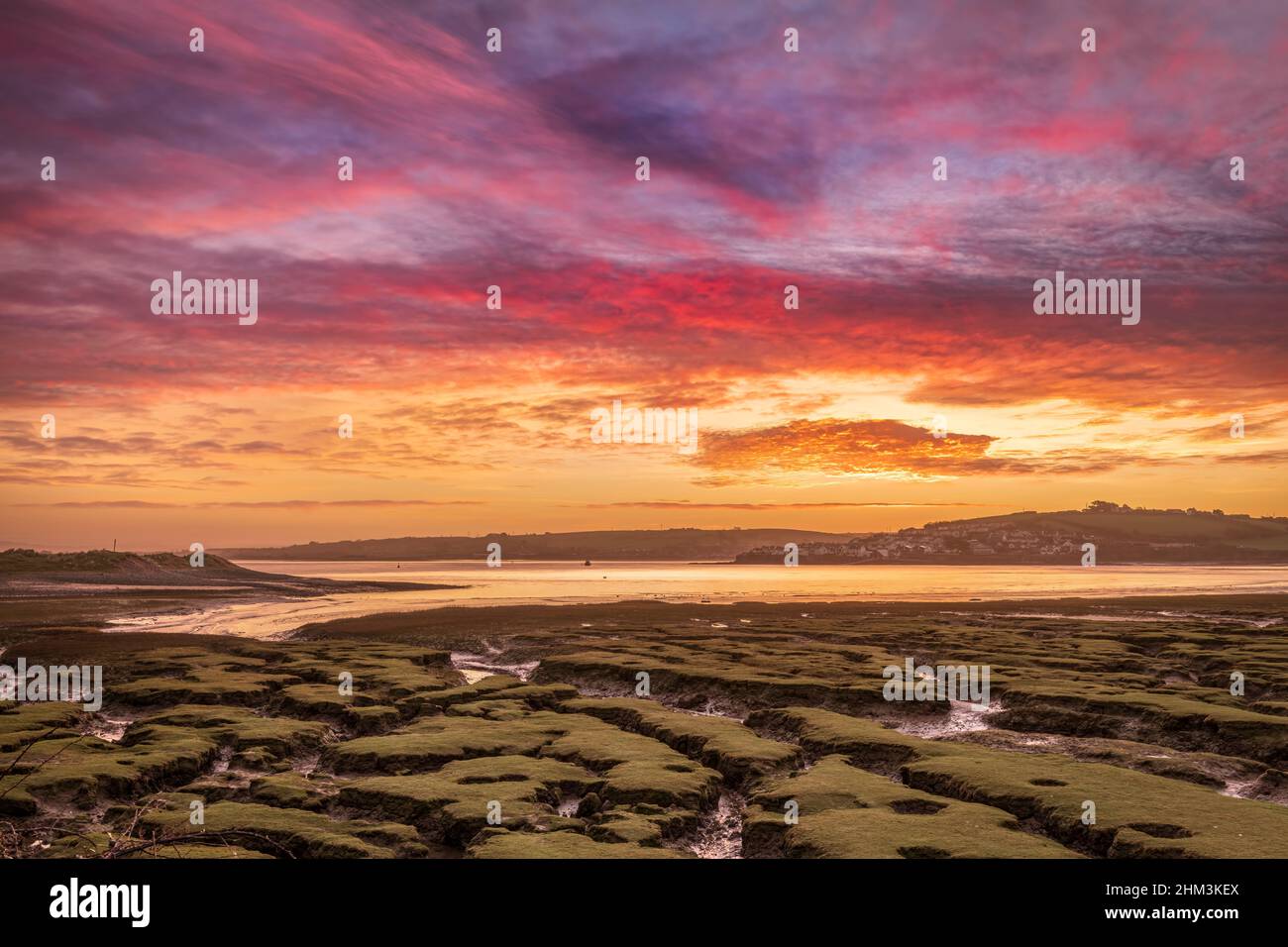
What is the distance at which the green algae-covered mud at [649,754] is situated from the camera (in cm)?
1431

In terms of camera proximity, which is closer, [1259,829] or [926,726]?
[1259,829]

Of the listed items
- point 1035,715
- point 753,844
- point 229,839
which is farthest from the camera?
point 1035,715

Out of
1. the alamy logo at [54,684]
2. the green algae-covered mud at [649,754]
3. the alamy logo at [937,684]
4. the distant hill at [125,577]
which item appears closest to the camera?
the green algae-covered mud at [649,754]

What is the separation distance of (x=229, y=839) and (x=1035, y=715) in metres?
22.6

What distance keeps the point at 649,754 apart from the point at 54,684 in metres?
25.6
